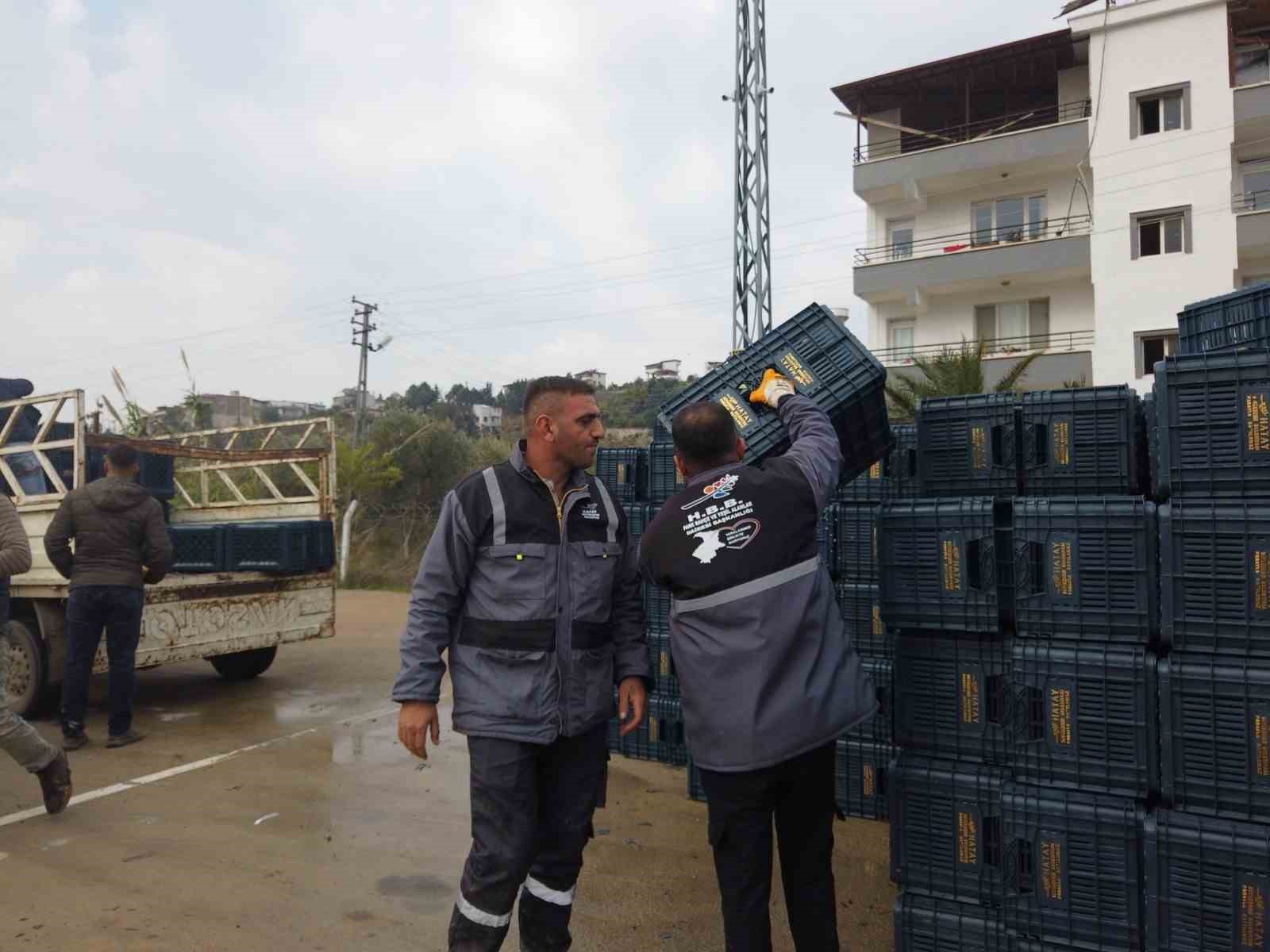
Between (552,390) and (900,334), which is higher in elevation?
(900,334)

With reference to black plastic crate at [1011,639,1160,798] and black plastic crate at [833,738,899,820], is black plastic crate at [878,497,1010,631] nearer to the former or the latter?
black plastic crate at [1011,639,1160,798]

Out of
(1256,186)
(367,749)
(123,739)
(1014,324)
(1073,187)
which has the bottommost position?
(367,749)

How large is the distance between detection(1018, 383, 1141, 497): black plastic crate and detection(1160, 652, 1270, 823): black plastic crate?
0.63 meters

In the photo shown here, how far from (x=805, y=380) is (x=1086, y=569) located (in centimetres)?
116

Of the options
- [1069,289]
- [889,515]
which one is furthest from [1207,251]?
[889,515]

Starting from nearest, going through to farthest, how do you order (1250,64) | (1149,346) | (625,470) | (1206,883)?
(1206,883) < (625,470) < (1250,64) < (1149,346)

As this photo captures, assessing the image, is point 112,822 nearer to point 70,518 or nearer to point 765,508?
point 70,518

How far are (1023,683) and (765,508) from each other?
1.11 metres

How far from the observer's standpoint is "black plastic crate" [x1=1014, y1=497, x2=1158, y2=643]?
2908 millimetres

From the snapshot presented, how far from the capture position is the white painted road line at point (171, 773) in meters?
4.73

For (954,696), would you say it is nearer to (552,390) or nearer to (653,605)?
(552,390)

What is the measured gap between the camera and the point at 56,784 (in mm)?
4652

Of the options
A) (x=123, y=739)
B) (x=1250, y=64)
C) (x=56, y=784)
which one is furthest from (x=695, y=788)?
(x=1250, y=64)

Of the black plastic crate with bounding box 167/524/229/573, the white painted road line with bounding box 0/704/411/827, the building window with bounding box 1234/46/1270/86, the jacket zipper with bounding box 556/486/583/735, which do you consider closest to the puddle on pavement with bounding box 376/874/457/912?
the jacket zipper with bounding box 556/486/583/735
